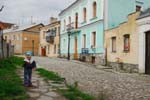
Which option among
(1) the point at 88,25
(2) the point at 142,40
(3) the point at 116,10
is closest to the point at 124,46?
(2) the point at 142,40

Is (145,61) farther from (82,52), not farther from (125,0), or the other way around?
(82,52)

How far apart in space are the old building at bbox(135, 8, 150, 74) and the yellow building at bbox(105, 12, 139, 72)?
0.56 meters

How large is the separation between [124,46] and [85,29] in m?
10.8

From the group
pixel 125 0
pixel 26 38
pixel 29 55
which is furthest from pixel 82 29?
pixel 26 38

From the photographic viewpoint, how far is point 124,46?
68.4ft

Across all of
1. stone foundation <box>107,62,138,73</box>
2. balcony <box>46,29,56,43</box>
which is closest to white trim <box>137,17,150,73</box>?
stone foundation <box>107,62,138,73</box>

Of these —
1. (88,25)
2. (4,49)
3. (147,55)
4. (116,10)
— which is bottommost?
(147,55)

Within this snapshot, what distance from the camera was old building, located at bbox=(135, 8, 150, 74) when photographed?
17.5 m

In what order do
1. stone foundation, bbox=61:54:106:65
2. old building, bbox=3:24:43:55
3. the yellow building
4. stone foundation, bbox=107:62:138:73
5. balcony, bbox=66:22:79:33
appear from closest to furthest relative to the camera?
stone foundation, bbox=107:62:138:73
the yellow building
stone foundation, bbox=61:54:106:65
balcony, bbox=66:22:79:33
old building, bbox=3:24:43:55

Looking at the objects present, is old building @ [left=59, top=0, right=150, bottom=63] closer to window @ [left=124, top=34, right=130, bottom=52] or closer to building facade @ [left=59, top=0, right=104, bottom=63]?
building facade @ [left=59, top=0, right=104, bottom=63]

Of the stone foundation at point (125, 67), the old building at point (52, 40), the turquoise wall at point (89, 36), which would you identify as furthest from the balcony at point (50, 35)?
the stone foundation at point (125, 67)

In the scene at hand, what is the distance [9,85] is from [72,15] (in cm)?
2759

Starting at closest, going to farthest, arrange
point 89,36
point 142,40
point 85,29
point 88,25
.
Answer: point 142,40 → point 89,36 → point 88,25 → point 85,29

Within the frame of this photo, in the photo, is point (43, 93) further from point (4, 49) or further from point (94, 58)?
point (94, 58)
